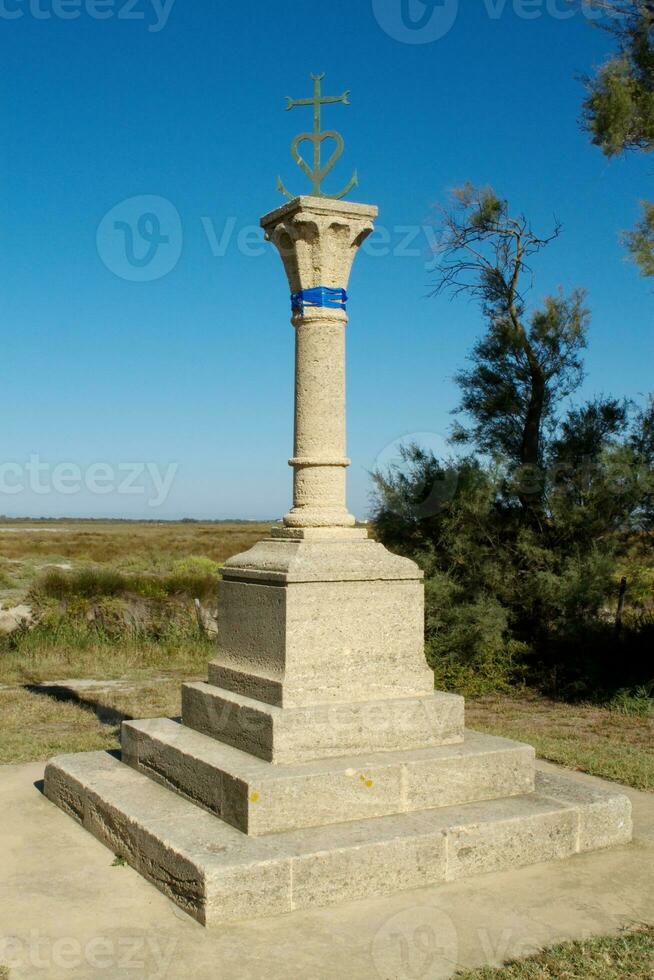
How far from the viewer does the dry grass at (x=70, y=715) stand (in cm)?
747

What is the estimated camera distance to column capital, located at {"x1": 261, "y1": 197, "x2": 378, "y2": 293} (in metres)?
5.81

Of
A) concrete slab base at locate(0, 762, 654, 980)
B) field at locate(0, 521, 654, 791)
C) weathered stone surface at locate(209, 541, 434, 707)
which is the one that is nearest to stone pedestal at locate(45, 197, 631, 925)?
weathered stone surface at locate(209, 541, 434, 707)

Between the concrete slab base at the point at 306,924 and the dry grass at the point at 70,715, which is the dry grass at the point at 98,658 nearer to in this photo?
the dry grass at the point at 70,715

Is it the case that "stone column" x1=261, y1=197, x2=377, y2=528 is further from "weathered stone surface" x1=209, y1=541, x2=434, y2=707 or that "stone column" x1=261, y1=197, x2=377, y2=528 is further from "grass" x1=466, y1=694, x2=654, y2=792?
"grass" x1=466, y1=694, x2=654, y2=792

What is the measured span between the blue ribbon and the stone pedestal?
1 centimetres

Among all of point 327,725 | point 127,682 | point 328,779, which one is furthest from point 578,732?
point 127,682

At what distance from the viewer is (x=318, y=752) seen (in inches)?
202

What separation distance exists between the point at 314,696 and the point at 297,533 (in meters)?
1.00

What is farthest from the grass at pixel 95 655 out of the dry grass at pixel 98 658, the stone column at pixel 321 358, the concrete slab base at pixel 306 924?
the concrete slab base at pixel 306 924

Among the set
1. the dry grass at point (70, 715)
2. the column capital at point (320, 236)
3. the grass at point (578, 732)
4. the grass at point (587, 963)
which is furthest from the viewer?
the dry grass at point (70, 715)

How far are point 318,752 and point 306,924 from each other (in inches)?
43.9

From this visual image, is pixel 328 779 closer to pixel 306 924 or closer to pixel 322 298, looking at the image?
pixel 306 924

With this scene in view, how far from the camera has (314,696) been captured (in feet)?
17.2

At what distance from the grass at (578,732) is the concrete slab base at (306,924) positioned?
6.71 ft
